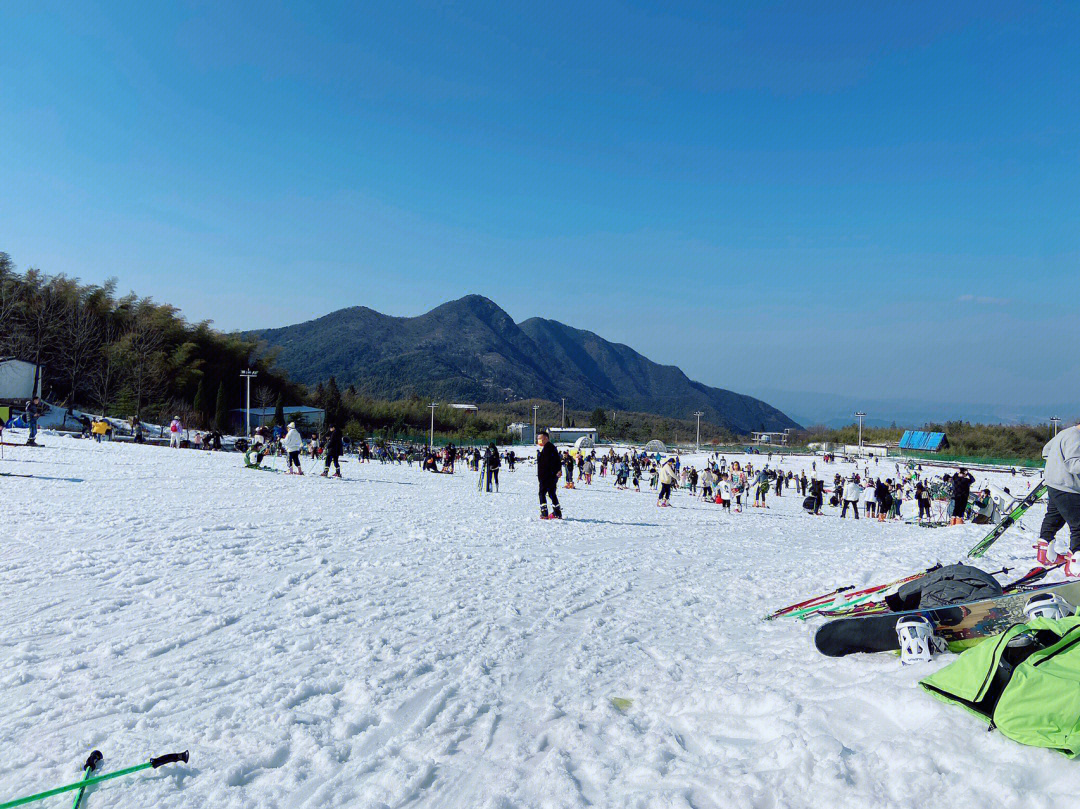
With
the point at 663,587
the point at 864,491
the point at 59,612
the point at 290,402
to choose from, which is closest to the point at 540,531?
the point at 663,587

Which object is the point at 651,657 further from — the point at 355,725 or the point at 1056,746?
the point at 1056,746

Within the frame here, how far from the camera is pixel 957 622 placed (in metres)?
3.92

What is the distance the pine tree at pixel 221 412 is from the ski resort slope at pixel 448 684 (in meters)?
55.2

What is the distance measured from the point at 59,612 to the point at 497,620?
312 cm

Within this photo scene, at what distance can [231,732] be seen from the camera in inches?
124

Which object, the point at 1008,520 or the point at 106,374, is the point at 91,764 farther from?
the point at 106,374

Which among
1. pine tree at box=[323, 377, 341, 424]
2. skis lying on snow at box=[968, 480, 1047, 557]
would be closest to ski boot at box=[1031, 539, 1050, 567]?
skis lying on snow at box=[968, 480, 1047, 557]

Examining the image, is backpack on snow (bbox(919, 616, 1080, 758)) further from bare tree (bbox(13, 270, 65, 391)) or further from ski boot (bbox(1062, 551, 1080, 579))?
bare tree (bbox(13, 270, 65, 391))

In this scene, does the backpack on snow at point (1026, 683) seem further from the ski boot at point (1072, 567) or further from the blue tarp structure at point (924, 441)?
the blue tarp structure at point (924, 441)

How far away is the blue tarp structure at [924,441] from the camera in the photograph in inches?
3243

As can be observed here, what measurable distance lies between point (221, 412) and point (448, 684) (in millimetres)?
62837

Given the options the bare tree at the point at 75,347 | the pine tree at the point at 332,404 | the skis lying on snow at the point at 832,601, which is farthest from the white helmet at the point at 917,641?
the pine tree at the point at 332,404

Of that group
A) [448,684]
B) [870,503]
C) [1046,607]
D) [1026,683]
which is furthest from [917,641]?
[870,503]

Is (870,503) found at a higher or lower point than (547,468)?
lower
